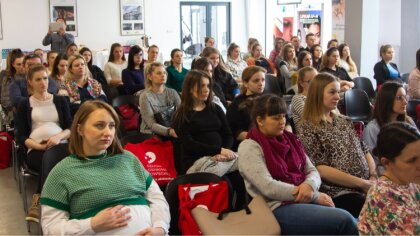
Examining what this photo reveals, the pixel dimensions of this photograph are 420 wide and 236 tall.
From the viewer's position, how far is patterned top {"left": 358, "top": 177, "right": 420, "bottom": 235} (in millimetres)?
1907

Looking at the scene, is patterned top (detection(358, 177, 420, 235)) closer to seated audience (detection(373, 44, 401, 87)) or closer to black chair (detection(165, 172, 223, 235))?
black chair (detection(165, 172, 223, 235))

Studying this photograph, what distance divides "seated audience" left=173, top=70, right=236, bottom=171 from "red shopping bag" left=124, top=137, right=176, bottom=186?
120 millimetres

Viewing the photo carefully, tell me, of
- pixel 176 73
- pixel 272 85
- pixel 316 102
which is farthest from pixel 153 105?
pixel 272 85

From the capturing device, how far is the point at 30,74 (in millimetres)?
3984

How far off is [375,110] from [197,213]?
5.34 feet

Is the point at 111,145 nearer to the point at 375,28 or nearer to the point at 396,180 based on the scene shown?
the point at 396,180

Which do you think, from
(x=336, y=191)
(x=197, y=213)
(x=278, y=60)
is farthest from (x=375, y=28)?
(x=197, y=213)

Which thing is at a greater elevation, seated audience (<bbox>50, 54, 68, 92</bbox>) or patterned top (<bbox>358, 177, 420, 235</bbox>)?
seated audience (<bbox>50, 54, 68, 92</bbox>)

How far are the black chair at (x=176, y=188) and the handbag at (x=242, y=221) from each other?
26 centimetres

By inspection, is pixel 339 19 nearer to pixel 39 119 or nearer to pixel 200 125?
pixel 200 125

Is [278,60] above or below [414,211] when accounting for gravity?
above

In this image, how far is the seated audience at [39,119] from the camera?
386 centimetres

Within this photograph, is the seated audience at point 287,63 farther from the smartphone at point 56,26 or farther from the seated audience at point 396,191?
the seated audience at point 396,191

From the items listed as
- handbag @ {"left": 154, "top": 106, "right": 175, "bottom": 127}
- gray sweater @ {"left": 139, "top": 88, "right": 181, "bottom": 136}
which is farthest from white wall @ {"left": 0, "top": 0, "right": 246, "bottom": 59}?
handbag @ {"left": 154, "top": 106, "right": 175, "bottom": 127}
